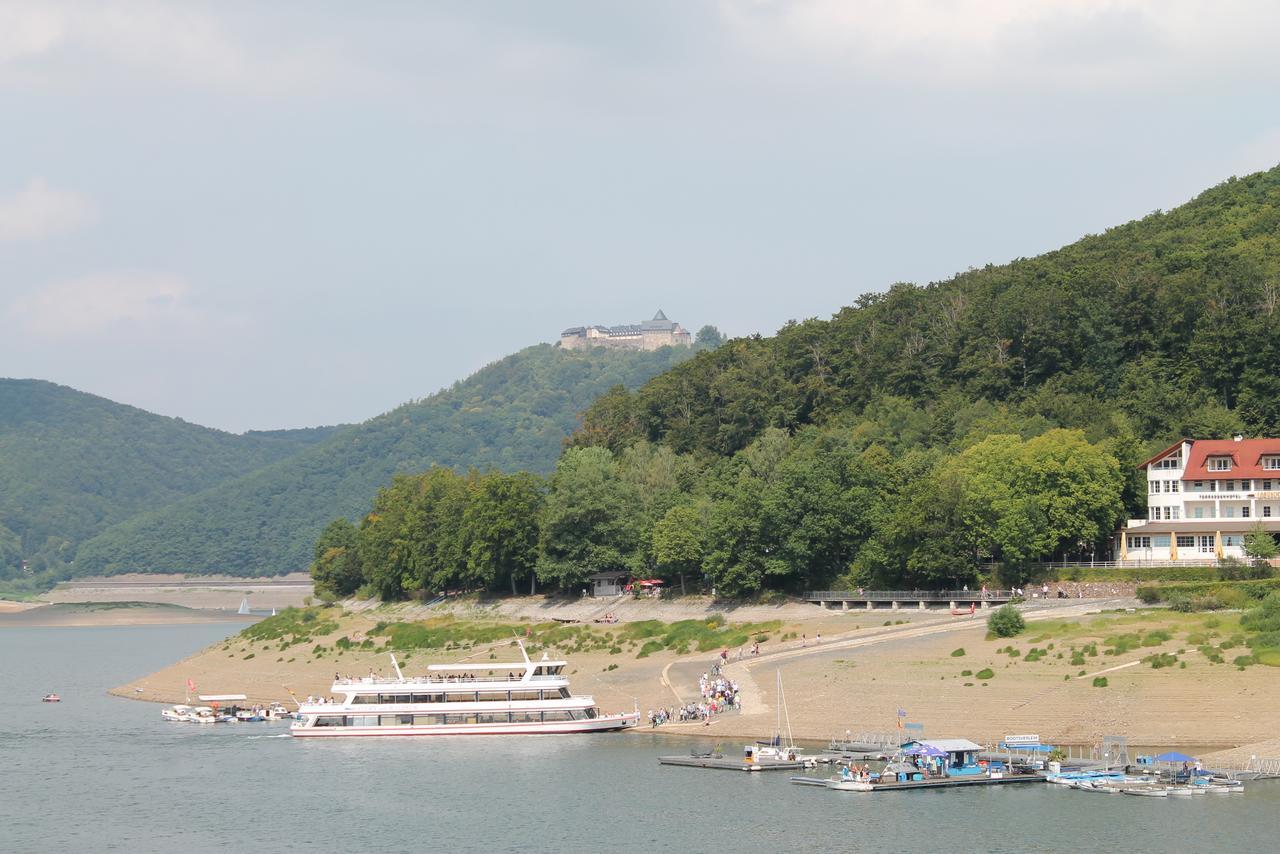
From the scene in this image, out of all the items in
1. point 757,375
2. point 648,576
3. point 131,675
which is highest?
point 757,375

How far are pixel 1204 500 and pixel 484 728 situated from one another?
5229cm

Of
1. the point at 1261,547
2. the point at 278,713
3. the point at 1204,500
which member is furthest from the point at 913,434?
the point at 278,713

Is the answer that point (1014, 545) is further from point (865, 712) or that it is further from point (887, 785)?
point (887, 785)

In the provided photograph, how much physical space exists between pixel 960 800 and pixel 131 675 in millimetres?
93258

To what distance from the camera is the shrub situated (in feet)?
313

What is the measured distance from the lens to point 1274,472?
113m

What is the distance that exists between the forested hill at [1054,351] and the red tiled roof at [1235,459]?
36.0ft

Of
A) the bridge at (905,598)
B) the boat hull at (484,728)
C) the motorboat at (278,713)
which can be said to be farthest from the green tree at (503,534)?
the boat hull at (484,728)

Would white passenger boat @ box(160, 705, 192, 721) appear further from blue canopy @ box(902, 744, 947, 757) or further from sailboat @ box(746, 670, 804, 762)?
blue canopy @ box(902, 744, 947, 757)

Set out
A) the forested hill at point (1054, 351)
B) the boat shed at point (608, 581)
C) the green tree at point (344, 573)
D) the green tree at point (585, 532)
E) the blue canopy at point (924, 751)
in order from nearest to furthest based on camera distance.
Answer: the blue canopy at point (924, 751) < the forested hill at point (1054, 351) < the green tree at point (585, 532) < the boat shed at point (608, 581) < the green tree at point (344, 573)

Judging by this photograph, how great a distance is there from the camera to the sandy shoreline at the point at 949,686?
79812mm

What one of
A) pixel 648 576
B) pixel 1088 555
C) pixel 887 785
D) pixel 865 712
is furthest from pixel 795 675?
pixel 648 576

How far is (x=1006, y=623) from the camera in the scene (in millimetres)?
95625

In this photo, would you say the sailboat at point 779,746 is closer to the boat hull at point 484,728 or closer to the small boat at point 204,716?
the boat hull at point 484,728
